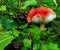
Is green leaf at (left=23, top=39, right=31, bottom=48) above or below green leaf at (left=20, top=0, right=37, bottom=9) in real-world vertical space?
below

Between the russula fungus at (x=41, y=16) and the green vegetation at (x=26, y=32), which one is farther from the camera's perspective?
the russula fungus at (x=41, y=16)

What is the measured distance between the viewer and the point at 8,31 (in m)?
1.46

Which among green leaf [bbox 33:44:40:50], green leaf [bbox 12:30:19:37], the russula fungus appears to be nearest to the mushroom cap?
the russula fungus

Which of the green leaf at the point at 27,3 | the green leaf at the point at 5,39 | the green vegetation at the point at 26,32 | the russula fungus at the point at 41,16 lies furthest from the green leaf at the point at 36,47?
the green leaf at the point at 27,3

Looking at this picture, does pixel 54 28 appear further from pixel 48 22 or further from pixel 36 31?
pixel 36 31

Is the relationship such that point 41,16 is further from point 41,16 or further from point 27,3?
point 27,3

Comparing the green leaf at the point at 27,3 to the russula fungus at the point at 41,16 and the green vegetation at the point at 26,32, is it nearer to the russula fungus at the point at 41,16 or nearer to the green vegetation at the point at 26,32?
the green vegetation at the point at 26,32

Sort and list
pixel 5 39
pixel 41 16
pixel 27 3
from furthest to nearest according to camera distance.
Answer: pixel 27 3 < pixel 41 16 < pixel 5 39

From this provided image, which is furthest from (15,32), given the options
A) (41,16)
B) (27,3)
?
(27,3)

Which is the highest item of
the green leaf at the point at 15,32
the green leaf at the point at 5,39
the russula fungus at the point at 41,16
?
the russula fungus at the point at 41,16

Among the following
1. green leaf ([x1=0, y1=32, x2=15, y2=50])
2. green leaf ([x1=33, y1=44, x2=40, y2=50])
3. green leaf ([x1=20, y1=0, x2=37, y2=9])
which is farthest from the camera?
green leaf ([x1=20, y1=0, x2=37, y2=9])

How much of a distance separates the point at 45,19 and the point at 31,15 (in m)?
0.11

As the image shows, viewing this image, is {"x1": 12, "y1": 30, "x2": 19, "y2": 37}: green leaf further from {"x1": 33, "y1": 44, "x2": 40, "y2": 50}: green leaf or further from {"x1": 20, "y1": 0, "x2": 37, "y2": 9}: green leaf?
{"x1": 20, "y1": 0, "x2": 37, "y2": 9}: green leaf

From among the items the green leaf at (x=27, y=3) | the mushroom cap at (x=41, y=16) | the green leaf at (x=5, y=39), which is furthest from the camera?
the green leaf at (x=27, y=3)
